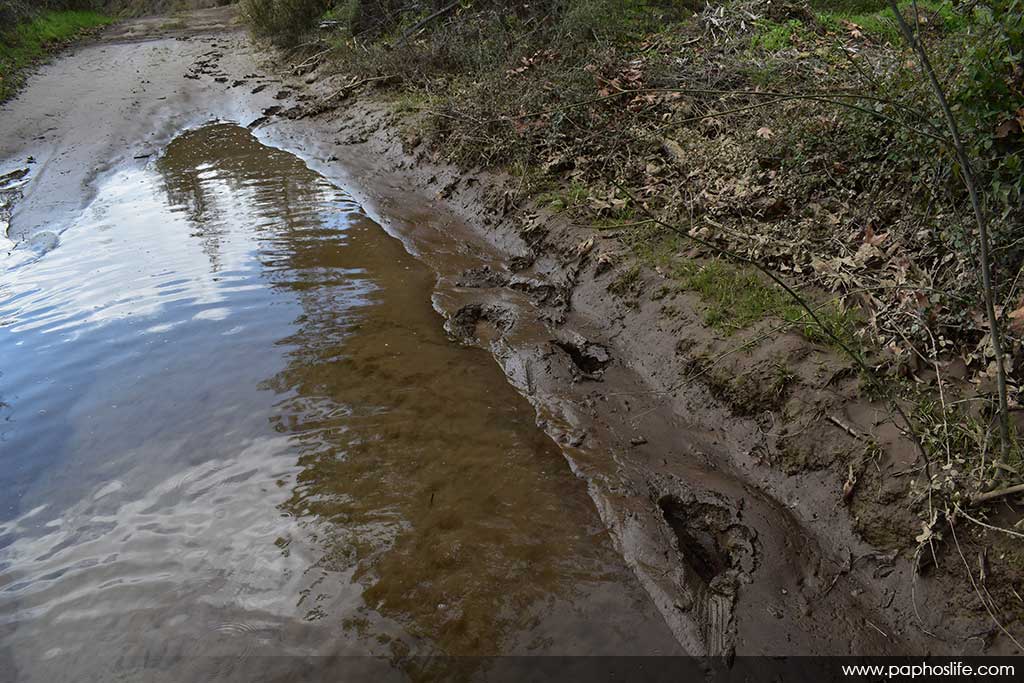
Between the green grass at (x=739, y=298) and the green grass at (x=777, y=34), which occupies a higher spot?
the green grass at (x=777, y=34)

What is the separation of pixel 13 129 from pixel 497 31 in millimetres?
8734

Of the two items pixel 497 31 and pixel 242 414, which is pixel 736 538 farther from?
pixel 497 31

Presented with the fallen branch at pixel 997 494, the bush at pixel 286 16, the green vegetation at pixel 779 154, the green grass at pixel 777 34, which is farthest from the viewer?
the bush at pixel 286 16

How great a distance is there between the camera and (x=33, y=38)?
17.1 m

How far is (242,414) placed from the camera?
387cm

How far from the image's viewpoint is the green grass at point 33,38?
1351 centimetres

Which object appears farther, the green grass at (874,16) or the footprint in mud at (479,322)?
the green grass at (874,16)

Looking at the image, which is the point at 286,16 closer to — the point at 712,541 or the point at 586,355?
the point at 586,355

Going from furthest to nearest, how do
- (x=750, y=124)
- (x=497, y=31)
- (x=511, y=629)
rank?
(x=497, y=31) < (x=750, y=124) < (x=511, y=629)

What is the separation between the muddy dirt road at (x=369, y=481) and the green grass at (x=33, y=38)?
10340mm

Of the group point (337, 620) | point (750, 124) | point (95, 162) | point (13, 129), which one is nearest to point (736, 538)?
point (337, 620)

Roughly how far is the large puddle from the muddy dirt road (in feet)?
0.05

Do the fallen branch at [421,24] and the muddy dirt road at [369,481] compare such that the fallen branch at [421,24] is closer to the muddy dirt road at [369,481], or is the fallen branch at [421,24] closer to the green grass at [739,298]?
the muddy dirt road at [369,481]

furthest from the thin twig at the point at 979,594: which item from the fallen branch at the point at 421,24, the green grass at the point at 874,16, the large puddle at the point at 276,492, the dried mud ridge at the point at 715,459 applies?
the fallen branch at the point at 421,24
